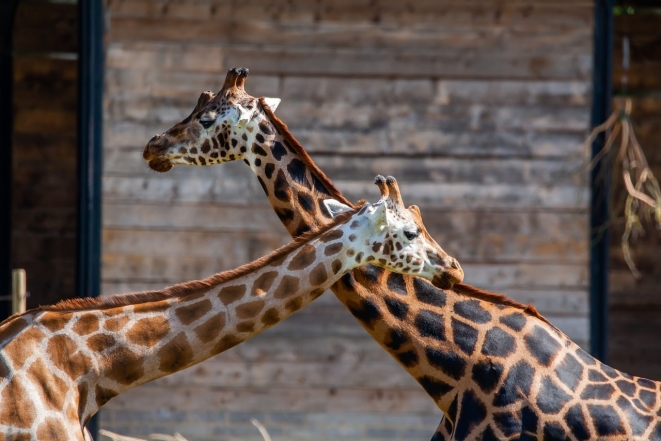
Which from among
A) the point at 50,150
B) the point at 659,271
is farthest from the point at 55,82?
the point at 659,271

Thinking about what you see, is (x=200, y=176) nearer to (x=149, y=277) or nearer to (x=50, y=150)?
(x=149, y=277)

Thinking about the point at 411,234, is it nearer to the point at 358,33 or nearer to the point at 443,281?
the point at 443,281

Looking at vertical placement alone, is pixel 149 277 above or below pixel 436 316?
below

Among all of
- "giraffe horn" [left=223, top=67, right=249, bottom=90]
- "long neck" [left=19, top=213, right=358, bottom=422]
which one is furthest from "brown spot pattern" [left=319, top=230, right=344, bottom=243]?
"giraffe horn" [left=223, top=67, right=249, bottom=90]

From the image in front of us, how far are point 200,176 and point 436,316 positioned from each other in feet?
10.8

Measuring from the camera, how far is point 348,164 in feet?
23.0

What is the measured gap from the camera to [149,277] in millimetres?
6863

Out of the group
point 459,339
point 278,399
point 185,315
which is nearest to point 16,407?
point 185,315

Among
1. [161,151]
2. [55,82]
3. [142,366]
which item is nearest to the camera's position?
[142,366]

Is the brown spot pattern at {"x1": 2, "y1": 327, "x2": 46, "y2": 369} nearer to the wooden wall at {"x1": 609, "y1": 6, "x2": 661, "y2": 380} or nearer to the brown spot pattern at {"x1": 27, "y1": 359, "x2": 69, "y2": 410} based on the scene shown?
the brown spot pattern at {"x1": 27, "y1": 359, "x2": 69, "y2": 410}

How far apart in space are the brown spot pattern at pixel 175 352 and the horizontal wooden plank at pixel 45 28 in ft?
23.5

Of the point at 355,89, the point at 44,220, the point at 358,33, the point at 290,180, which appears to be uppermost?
the point at 358,33

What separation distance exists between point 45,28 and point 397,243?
7501mm

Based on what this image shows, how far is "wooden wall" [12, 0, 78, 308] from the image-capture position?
997cm
